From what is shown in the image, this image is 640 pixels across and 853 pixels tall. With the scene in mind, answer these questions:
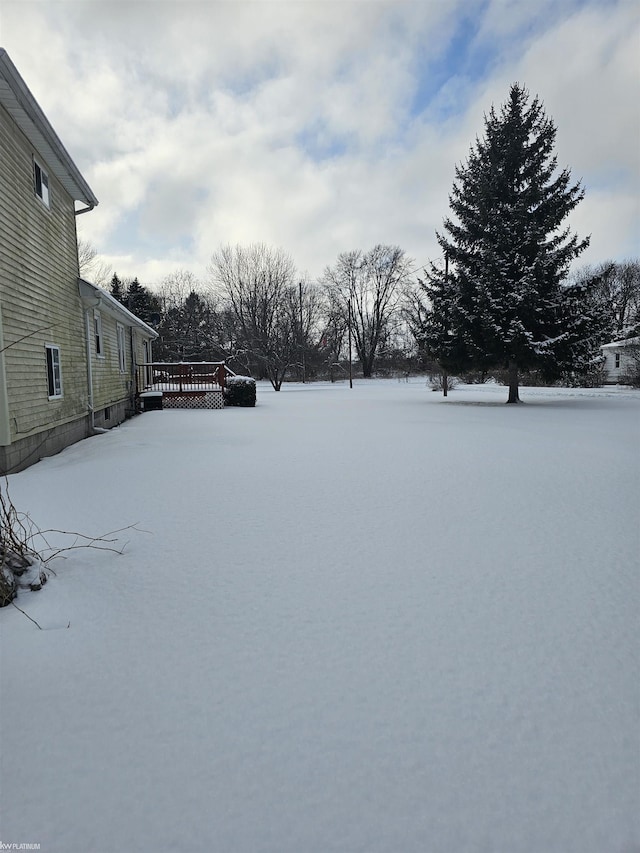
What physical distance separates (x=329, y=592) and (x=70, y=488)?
391 centimetres

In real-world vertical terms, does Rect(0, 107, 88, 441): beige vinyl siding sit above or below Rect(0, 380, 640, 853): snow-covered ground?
above

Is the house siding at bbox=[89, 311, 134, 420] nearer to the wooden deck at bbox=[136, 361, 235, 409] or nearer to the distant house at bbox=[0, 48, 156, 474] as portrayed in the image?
the distant house at bbox=[0, 48, 156, 474]

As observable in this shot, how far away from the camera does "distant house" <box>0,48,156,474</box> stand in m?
6.33

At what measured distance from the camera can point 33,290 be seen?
741 cm

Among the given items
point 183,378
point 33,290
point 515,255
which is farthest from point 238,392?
point 515,255

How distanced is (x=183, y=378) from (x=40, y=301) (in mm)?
10090

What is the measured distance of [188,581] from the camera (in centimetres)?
316

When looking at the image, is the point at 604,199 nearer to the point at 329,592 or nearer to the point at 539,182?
the point at 539,182

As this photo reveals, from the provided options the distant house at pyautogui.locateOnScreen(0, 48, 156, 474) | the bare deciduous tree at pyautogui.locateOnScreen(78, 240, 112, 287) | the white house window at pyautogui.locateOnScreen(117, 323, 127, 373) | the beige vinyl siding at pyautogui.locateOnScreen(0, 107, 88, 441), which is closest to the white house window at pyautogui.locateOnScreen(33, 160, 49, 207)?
the distant house at pyautogui.locateOnScreen(0, 48, 156, 474)

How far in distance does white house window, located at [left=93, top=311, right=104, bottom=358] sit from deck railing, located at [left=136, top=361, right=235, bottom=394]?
5.24 meters

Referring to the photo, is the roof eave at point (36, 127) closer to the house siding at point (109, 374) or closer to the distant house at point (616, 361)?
the house siding at point (109, 374)

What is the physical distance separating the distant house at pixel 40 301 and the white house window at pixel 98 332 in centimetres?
3

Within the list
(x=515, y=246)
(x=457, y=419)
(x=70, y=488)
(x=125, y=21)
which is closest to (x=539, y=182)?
Answer: (x=515, y=246)

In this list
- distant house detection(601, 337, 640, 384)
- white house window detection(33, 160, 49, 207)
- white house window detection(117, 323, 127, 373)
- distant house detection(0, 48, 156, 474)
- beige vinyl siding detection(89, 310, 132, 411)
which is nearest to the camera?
distant house detection(0, 48, 156, 474)
